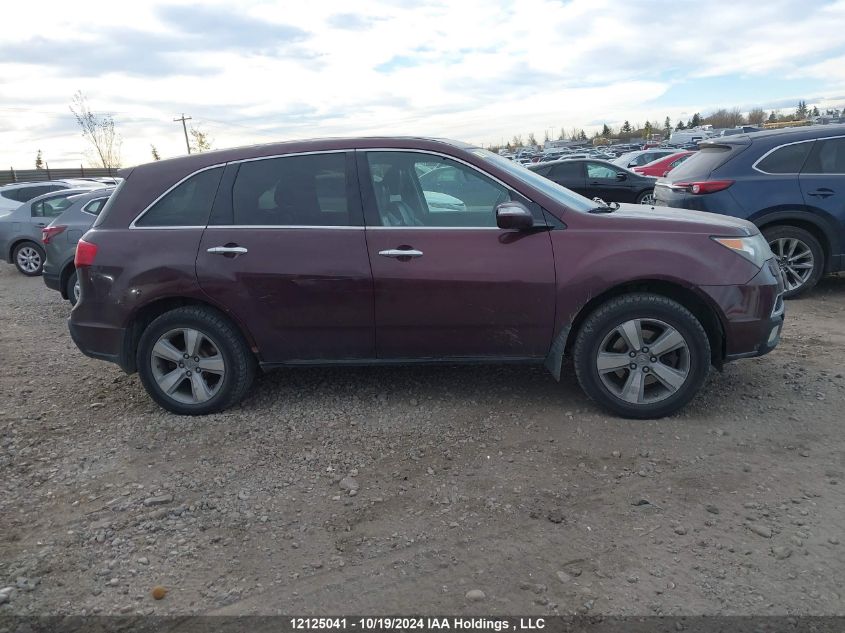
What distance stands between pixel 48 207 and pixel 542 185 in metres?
10.7

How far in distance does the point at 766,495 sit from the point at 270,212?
319 cm

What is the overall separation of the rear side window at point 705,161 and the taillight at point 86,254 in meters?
6.02

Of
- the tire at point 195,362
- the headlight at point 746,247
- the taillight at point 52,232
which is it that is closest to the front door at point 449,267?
the tire at point 195,362

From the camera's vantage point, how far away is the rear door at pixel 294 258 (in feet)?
13.5

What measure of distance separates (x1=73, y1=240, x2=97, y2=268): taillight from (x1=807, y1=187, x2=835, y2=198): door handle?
667cm

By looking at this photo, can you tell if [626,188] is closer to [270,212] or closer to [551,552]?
[270,212]

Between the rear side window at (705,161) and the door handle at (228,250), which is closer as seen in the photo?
the door handle at (228,250)

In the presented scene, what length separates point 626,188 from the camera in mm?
13867

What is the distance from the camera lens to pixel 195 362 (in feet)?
14.3

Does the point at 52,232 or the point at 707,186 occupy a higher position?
the point at 52,232

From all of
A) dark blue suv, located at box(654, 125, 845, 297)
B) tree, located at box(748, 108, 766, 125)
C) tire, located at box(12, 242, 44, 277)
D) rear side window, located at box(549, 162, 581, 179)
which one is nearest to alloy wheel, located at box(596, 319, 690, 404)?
dark blue suv, located at box(654, 125, 845, 297)

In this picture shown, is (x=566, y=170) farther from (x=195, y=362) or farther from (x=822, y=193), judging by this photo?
(x=195, y=362)

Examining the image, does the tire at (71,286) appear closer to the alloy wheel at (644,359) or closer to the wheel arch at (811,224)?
the alloy wheel at (644,359)

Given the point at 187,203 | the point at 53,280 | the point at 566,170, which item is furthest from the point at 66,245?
the point at 566,170
